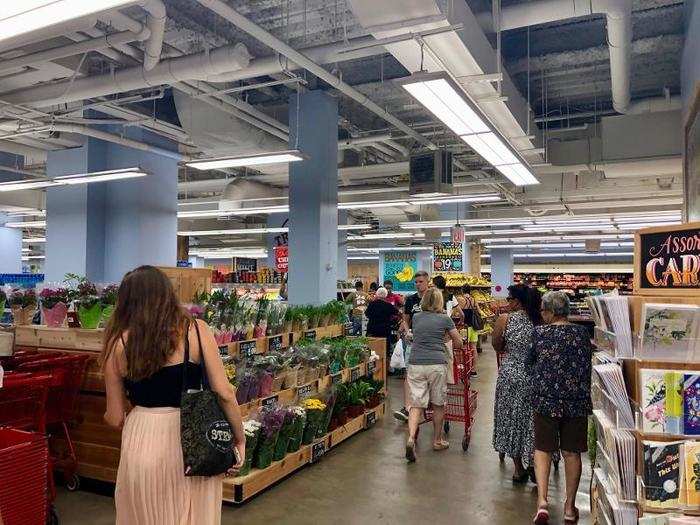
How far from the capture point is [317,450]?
200 inches

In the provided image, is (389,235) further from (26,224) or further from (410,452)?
(410,452)

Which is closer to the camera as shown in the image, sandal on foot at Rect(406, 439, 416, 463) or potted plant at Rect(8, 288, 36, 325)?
potted plant at Rect(8, 288, 36, 325)

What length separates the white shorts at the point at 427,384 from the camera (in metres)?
5.38

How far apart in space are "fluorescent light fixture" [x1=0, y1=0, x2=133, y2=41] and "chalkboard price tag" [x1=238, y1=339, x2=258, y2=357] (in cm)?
308

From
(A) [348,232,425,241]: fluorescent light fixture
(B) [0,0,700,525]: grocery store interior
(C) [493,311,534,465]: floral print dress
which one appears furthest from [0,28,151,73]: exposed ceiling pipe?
(A) [348,232,425,241]: fluorescent light fixture

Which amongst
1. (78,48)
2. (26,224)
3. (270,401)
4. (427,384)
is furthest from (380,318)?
(26,224)

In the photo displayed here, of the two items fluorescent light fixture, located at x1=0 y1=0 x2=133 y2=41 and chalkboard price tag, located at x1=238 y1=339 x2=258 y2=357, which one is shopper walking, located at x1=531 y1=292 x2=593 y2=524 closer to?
chalkboard price tag, located at x1=238 y1=339 x2=258 y2=357

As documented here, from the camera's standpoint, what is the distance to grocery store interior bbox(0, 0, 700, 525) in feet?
8.19

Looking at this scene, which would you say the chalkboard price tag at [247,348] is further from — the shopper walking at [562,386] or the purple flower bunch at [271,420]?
the shopper walking at [562,386]

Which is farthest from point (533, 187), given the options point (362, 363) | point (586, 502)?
point (586, 502)

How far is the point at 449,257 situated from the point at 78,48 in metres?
11.9

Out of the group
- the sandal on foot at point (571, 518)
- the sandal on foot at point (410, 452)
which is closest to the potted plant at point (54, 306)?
the sandal on foot at point (410, 452)

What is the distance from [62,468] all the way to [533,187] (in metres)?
10.5

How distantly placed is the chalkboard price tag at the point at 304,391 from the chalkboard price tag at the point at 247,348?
0.56 m
